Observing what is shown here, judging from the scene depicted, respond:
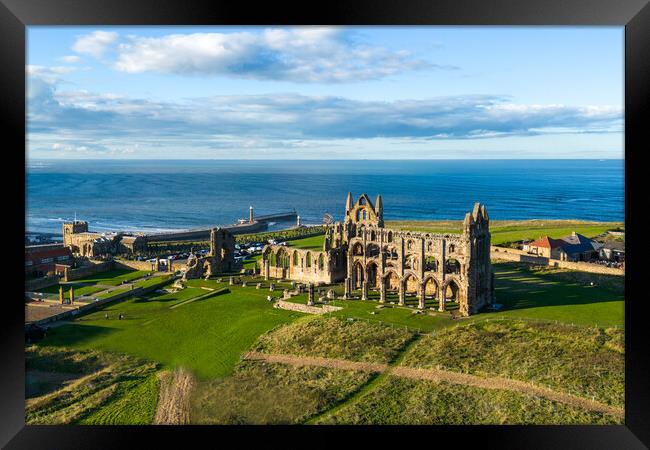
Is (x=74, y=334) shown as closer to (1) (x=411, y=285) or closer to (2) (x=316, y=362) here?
(2) (x=316, y=362)

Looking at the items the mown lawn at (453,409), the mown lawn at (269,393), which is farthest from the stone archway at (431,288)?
the mown lawn at (453,409)

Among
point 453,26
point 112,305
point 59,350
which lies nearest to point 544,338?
point 453,26

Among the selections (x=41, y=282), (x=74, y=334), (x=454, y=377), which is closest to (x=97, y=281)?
(x=41, y=282)

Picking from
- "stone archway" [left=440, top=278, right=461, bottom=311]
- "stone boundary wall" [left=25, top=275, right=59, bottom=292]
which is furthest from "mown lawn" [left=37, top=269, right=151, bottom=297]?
"stone archway" [left=440, top=278, right=461, bottom=311]

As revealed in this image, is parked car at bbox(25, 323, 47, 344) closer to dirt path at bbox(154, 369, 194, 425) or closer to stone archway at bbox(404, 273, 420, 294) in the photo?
dirt path at bbox(154, 369, 194, 425)

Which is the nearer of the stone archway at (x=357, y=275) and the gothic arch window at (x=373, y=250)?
the stone archway at (x=357, y=275)

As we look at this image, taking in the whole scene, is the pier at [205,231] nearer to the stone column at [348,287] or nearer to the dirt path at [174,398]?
the stone column at [348,287]

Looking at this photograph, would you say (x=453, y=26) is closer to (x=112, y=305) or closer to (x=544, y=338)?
(x=544, y=338)
